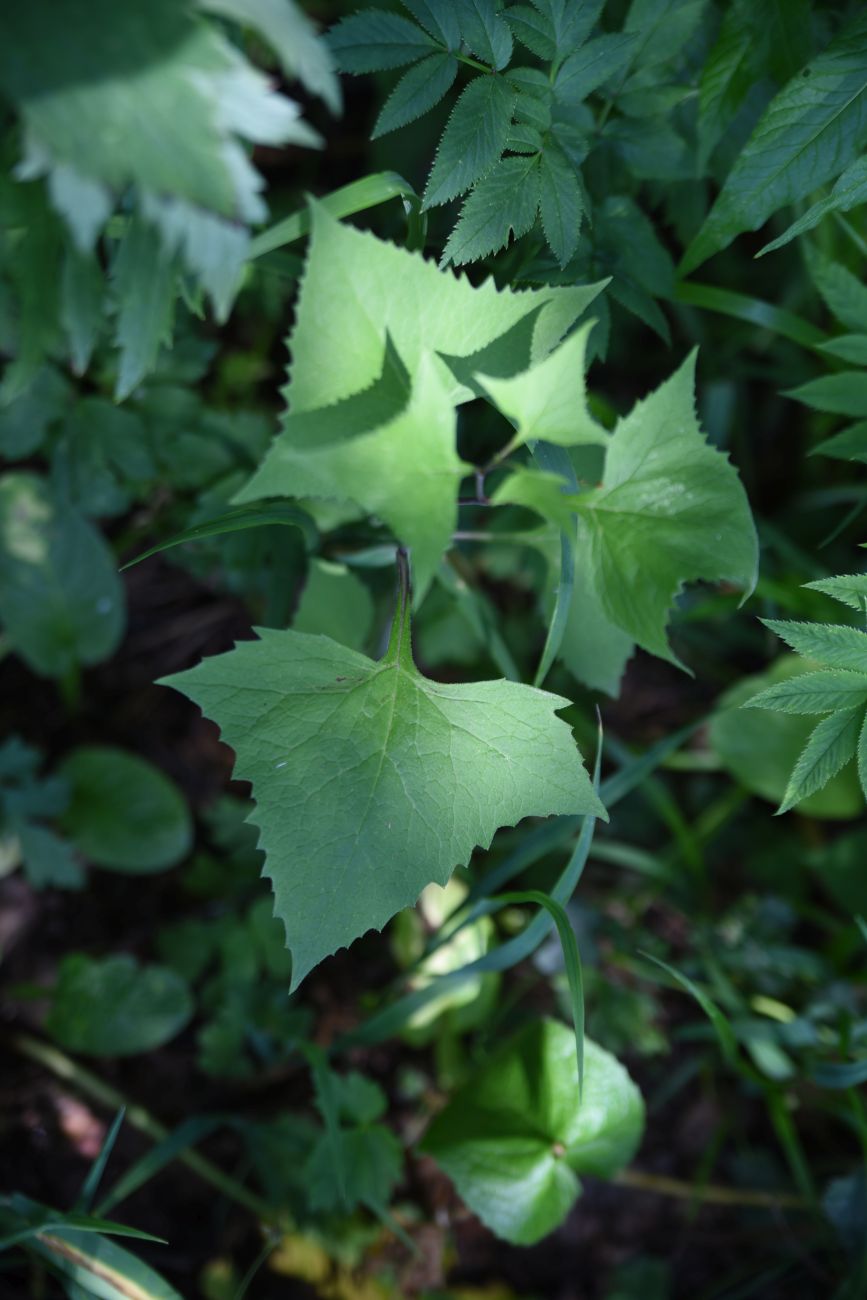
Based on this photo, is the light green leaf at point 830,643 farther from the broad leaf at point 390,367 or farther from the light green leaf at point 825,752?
the broad leaf at point 390,367

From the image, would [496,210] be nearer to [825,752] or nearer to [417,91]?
[417,91]

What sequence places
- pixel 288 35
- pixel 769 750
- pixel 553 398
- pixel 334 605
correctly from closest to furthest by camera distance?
pixel 288 35
pixel 553 398
pixel 334 605
pixel 769 750

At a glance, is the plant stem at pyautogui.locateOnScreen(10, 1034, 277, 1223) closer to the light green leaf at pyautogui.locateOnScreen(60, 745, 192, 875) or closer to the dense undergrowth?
the dense undergrowth

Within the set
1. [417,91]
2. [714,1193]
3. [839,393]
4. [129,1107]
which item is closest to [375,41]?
[417,91]

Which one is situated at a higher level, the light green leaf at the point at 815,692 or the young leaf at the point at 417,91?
the young leaf at the point at 417,91

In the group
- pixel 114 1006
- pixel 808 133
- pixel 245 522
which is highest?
pixel 808 133

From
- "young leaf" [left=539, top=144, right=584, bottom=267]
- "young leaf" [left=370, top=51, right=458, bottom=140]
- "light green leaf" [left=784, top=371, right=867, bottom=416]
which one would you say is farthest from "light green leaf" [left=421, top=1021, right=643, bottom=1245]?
"young leaf" [left=370, top=51, right=458, bottom=140]

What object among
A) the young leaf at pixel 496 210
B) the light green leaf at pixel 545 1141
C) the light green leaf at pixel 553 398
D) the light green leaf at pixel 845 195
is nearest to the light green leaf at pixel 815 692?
the light green leaf at pixel 553 398
